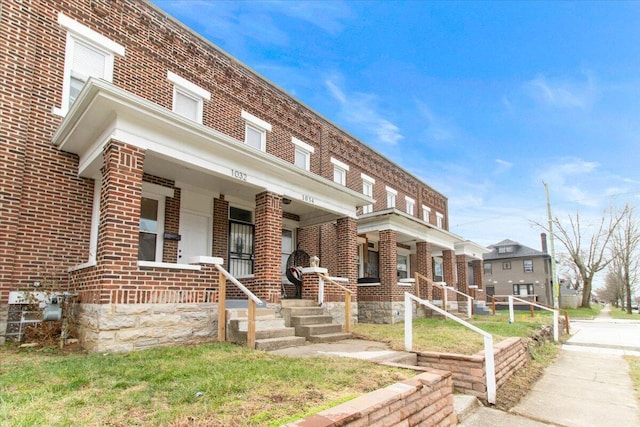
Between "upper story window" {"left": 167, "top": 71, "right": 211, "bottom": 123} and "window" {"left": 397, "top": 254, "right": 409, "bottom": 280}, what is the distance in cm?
1246

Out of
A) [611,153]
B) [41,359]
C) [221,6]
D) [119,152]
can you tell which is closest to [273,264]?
[119,152]

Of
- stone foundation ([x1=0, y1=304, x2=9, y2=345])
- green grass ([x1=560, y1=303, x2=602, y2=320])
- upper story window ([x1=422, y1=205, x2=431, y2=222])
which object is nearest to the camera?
stone foundation ([x1=0, y1=304, x2=9, y2=345])

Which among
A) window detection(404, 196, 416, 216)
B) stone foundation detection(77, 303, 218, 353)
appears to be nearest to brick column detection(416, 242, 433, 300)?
window detection(404, 196, 416, 216)

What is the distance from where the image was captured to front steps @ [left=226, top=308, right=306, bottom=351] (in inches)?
252

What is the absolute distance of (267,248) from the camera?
28.0 feet

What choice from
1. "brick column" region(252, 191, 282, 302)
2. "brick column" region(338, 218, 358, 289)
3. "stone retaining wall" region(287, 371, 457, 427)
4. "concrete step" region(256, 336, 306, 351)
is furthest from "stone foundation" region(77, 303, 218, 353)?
"brick column" region(338, 218, 358, 289)

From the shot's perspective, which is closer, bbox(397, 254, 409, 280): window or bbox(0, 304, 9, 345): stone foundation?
bbox(0, 304, 9, 345): stone foundation

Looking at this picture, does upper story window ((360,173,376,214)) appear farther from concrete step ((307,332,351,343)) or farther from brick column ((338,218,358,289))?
concrete step ((307,332,351,343))

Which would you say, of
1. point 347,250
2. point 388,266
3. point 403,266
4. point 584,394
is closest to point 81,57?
point 347,250

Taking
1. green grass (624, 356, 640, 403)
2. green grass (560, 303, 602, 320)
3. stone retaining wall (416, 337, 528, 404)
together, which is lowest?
green grass (560, 303, 602, 320)

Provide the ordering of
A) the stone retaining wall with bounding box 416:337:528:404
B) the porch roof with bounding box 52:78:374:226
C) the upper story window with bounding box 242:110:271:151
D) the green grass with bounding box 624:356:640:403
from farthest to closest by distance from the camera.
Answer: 1. the upper story window with bounding box 242:110:271:151
2. the green grass with bounding box 624:356:640:403
3. the porch roof with bounding box 52:78:374:226
4. the stone retaining wall with bounding box 416:337:528:404

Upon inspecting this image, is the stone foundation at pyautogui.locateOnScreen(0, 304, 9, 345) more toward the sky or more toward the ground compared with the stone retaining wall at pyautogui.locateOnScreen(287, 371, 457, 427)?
more toward the sky

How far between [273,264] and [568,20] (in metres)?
14.7

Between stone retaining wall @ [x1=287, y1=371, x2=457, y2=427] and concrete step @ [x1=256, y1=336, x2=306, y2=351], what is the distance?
8.71ft
